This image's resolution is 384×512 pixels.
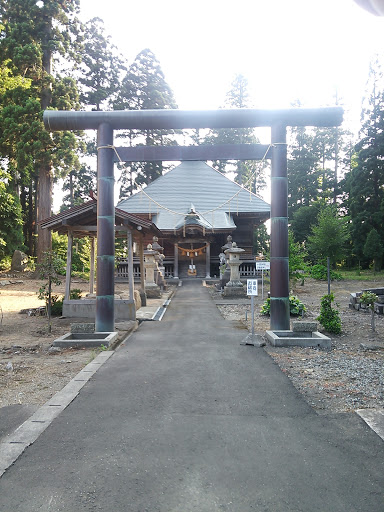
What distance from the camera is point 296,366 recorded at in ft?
20.0

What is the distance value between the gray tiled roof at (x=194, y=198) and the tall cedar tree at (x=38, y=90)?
8.27m

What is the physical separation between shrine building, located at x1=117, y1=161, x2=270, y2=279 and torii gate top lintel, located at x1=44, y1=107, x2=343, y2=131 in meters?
17.2

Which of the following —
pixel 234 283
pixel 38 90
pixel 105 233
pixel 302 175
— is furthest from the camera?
pixel 302 175

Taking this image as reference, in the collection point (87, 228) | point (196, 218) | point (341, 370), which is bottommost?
point (341, 370)

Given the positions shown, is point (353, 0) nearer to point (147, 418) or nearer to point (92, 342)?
point (147, 418)

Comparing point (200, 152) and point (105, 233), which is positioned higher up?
point (200, 152)

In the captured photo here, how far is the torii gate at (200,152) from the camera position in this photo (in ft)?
26.9

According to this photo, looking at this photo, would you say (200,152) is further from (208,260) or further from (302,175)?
(302,175)

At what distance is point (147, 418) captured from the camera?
397 cm

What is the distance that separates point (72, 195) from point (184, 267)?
18.9 m

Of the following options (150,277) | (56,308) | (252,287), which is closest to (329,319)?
→ (252,287)

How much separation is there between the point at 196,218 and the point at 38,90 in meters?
13.5

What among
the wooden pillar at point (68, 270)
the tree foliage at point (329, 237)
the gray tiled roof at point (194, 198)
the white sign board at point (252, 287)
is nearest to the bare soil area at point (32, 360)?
the wooden pillar at point (68, 270)

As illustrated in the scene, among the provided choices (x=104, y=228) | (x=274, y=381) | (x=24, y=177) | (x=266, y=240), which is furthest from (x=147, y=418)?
(x=266, y=240)
